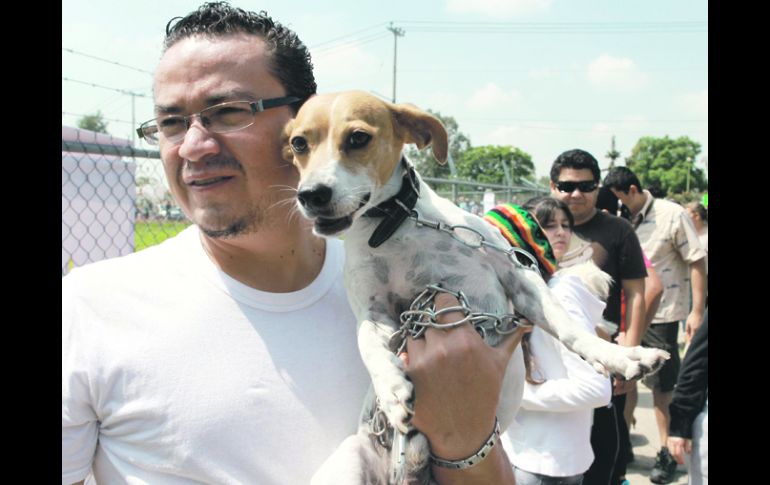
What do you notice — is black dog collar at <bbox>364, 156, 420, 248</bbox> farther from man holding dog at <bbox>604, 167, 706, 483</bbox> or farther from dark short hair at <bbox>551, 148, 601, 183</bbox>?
man holding dog at <bbox>604, 167, 706, 483</bbox>

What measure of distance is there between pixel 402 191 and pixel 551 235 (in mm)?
1983

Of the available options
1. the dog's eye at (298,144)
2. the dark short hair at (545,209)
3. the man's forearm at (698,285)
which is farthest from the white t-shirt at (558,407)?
the man's forearm at (698,285)

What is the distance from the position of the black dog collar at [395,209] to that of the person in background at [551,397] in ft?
2.45

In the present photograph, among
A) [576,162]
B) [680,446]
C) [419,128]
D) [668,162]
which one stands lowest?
[680,446]

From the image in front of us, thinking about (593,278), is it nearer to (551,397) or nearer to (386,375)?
(551,397)

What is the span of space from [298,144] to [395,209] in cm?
34

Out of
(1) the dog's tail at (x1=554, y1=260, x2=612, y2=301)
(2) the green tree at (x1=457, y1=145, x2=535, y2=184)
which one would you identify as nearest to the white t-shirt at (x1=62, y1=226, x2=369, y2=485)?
(1) the dog's tail at (x1=554, y1=260, x2=612, y2=301)

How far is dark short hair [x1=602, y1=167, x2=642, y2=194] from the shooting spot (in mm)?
5684

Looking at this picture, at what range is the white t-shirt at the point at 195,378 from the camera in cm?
140

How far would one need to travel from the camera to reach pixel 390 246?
1773mm

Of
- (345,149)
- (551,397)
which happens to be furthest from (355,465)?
(551,397)

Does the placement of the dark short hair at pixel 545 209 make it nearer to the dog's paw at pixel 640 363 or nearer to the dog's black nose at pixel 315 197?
the dog's paw at pixel 640 363
